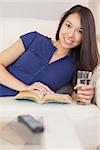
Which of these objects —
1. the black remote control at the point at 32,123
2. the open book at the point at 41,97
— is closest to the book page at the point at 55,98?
the open book at the point at 41,97

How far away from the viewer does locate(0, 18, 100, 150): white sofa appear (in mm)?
1298

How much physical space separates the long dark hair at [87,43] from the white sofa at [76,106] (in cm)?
10

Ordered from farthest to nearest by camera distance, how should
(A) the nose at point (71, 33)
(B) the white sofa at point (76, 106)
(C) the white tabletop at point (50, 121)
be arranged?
1. (A) the nose at point (71, 33)
2. (B) the white sofa at point (76, 106)
3. (C) the white tabletop at point (50, 121)

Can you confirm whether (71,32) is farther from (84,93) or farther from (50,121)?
(50,121)

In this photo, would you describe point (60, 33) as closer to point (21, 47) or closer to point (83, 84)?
point (21, 47)

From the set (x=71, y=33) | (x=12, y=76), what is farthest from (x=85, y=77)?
(x=12, y=76)

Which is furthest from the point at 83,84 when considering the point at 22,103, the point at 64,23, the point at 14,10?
the point at 14,10

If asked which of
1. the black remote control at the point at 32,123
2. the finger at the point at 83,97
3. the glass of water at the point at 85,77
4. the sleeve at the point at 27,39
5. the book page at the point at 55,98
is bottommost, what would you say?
the finger at the point at 83,97

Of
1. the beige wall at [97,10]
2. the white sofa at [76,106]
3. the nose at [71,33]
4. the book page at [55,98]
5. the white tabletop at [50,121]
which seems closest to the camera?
the white tabletop at [50,121]

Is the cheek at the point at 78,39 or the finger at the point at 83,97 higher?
the cheek at the point at 78,39

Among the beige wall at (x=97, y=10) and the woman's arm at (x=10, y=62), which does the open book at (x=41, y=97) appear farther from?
the beige wall at (x=97, y=10)

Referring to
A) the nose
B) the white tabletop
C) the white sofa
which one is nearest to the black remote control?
the white tabletop

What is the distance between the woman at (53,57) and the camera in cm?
170

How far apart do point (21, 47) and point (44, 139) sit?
3.00 feet
